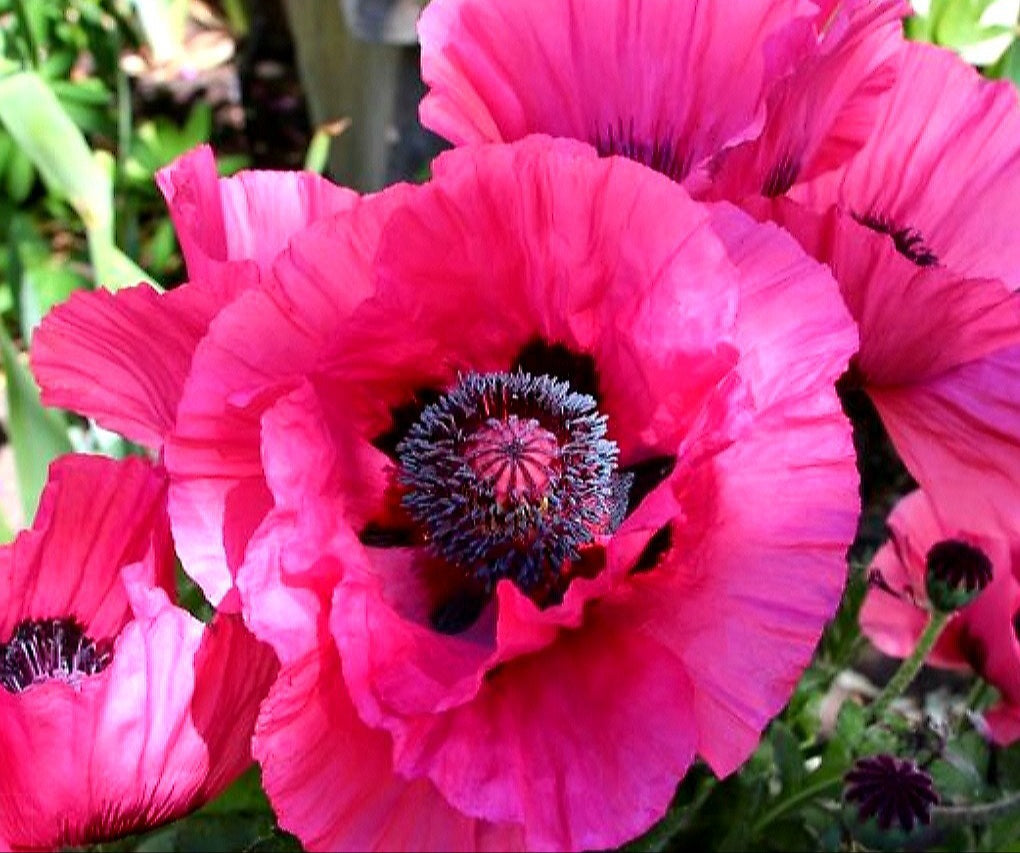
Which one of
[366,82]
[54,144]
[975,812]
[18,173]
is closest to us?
[975,812]

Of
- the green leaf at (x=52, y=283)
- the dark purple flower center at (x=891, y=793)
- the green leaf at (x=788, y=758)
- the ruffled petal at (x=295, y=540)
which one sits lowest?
the green leaf at (x=52, y=283)

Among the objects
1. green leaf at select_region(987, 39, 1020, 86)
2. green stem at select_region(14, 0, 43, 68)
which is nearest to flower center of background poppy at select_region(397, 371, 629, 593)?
green leaf at select_region(987, 39, 1020, 86)

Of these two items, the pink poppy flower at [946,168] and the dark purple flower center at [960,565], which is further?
the dark purple flower center at [960,565]

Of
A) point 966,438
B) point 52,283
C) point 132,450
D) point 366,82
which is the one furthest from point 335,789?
point 366,82

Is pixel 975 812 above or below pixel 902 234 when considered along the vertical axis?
below

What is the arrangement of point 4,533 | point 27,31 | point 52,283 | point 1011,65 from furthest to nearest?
point 52,283, point 27,31, point 4,533, point 1011,65

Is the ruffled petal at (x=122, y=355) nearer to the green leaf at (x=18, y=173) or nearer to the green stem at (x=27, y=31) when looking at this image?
the green stem at (x=27, y=31)

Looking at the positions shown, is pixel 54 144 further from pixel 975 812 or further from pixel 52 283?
pixel 52 283

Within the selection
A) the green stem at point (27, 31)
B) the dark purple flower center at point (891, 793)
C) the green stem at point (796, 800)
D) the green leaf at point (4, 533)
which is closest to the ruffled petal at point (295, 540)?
the dark purple flower center at point (891, 793)
